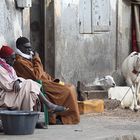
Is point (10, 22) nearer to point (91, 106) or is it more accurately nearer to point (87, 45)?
point (91, 106)

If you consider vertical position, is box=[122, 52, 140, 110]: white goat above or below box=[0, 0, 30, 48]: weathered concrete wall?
below

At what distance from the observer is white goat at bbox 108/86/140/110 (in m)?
12.2

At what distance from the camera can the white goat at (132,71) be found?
12.4 meters

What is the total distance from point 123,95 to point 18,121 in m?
4.60

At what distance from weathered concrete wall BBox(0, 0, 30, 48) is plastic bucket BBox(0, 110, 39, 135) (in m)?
1.54

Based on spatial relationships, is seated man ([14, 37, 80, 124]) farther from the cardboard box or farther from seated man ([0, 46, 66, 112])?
the cardboard box

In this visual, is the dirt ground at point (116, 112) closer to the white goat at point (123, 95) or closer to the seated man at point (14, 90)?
the white goat at point (123, 95)

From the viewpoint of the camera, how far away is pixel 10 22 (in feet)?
31.5

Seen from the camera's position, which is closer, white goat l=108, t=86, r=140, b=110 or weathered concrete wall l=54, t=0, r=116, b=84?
weathered concrete wall l=54, t=0, r=116, b=84

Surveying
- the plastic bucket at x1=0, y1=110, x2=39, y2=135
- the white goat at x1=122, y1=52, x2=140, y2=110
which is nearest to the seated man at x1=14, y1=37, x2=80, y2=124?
the plastic bucket at x1=0, y1=110, x2=39, y2=135

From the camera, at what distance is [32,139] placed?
25.9 ft

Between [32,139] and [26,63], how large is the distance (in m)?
1.61

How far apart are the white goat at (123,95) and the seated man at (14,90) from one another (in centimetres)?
395

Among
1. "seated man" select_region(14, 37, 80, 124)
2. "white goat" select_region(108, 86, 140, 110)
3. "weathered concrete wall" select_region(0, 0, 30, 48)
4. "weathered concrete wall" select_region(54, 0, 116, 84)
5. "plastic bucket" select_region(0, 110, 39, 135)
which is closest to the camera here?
"plastic bucket" select_region(0, 110, 39, 135)
